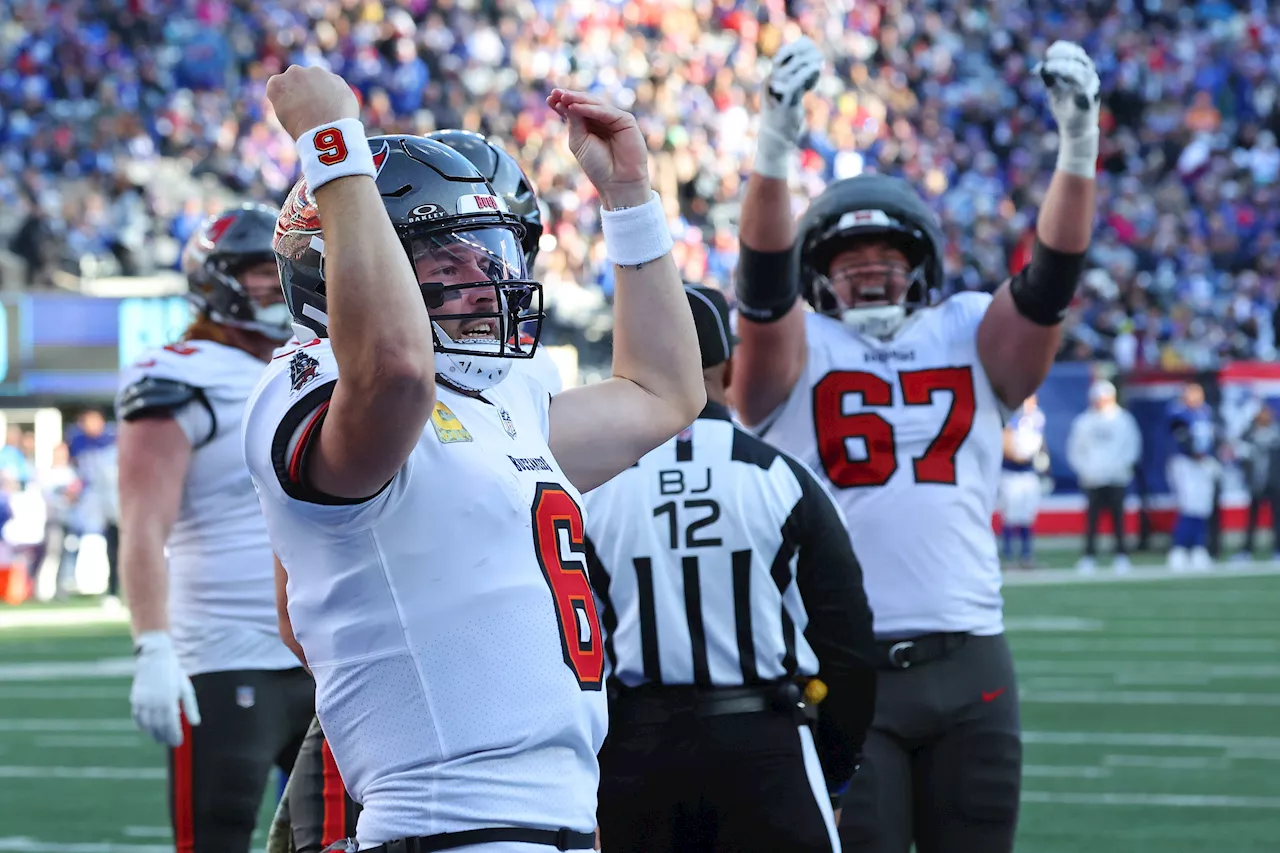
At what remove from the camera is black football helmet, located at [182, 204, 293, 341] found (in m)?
4.40

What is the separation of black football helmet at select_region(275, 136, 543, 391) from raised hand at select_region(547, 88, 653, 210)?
310 mm

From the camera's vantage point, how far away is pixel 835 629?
140 inches

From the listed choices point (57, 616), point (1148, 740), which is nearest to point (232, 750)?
point (1148, 740)

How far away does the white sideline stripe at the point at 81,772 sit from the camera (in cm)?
800

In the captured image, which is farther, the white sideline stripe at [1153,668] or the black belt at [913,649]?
the white sideline stripe at [1153,668]

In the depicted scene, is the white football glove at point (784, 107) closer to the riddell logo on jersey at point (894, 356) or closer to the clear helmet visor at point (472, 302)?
the riddell logo on jersey at point (894, 356)

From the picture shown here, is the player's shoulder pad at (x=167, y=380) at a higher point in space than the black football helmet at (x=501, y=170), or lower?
lower

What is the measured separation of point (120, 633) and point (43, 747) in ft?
14.9

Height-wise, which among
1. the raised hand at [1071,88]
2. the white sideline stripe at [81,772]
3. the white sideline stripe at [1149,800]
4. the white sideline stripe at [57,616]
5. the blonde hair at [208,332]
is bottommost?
the white sideline stripe at [1149,800]

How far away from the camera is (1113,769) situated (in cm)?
756

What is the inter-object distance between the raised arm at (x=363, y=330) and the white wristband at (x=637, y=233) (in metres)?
0.62

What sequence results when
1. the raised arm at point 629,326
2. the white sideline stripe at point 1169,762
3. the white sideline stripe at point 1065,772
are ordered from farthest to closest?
the white sideline stripe at point 1169,762
the white sideline stripe at point 1065,772
the raised arm at point 629,326

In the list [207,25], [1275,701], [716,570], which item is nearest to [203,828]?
[716,570]

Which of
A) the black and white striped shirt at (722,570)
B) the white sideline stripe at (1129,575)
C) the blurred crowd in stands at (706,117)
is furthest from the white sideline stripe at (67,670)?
the black and white striped shirt at (722,570)
